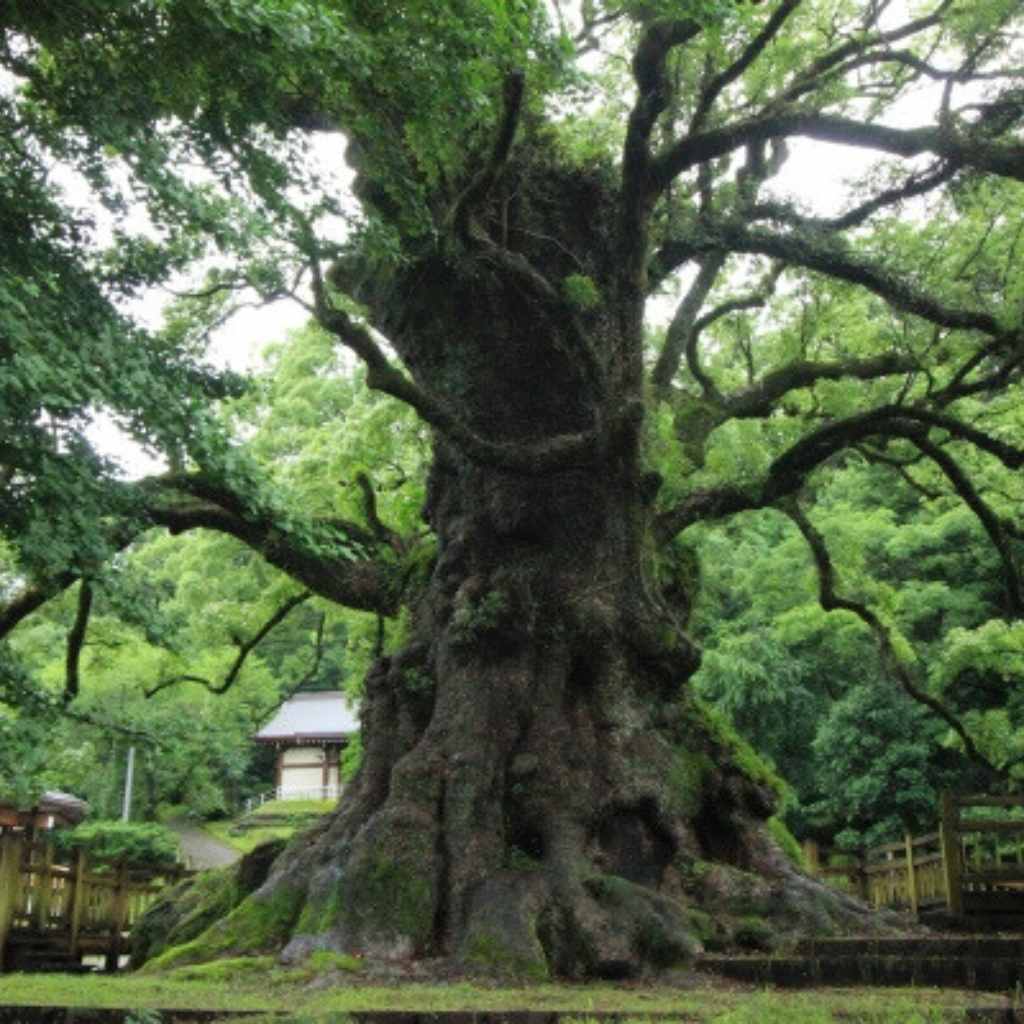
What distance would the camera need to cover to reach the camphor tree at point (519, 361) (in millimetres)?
6445

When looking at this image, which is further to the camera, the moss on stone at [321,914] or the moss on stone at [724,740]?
the moss on stone at [724,740]

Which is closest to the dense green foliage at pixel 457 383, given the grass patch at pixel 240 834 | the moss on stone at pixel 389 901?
the moss on stone at pixel 389 901

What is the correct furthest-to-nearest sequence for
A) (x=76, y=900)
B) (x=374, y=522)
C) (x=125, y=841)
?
(x=125, y=841) → (x=76, y=900) → (x=374, y=522)

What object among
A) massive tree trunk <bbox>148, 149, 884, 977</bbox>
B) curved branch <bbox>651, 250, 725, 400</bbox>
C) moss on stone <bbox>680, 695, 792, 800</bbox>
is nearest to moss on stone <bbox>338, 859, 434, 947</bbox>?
massive tree trunk <bbox>148, 149, 884, 977</bbox>

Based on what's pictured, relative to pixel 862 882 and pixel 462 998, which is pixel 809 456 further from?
pixel 862 882

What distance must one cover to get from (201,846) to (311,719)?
22.6 feet

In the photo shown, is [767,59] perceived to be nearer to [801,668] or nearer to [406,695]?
→ [406,695]

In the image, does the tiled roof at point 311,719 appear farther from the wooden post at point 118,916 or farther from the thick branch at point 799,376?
the thick branch at point 799,376

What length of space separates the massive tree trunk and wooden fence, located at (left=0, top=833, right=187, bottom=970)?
5221 millimetres

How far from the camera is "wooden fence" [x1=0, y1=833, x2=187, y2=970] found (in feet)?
41.6

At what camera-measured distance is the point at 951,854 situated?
12.1 meters

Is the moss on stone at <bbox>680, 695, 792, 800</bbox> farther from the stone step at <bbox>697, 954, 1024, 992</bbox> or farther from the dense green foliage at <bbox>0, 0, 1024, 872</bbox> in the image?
the stone step at <bbox>697, 954, 1024, 992</bbox>

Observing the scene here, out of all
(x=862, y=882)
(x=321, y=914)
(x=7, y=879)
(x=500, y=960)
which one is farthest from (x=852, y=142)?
(x=7, y=879)

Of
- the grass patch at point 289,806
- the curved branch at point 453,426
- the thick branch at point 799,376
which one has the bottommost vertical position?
the grass patch at point 289,806
